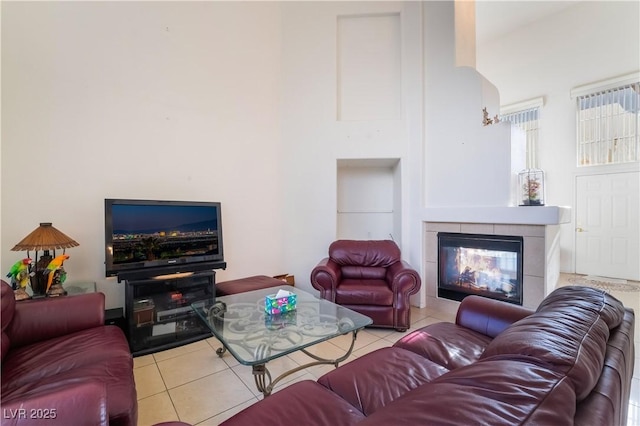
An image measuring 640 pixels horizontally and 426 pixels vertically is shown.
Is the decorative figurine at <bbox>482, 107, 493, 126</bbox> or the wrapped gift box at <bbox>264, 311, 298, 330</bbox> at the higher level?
the decorative figurine at <bbox>482, 107, 493, 126</bbox>

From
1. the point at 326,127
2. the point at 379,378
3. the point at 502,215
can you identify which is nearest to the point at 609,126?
the point at 502,215

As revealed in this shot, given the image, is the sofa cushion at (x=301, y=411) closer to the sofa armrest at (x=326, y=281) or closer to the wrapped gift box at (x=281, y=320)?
the wrapped gift box at (x=281, y=320)

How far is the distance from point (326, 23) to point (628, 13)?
4.99 m

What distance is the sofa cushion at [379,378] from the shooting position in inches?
46.3

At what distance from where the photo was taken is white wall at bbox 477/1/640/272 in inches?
180

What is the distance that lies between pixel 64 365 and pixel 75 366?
58mm

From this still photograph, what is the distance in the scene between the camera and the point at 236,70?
364 cm

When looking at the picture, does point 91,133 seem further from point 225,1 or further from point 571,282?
point 571,282

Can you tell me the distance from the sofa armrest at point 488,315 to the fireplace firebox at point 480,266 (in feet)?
4.76

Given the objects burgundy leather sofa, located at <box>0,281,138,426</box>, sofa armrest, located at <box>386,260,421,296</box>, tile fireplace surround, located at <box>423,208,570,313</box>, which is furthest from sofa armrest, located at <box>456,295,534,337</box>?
burgundy leather sofa, located at <box>0,281,138,426</box>

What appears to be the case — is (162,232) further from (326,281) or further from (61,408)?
(61,408)

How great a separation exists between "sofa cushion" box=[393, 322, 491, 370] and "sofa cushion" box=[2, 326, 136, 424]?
144 cm

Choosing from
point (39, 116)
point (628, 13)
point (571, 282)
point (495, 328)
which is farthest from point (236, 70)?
point (628, 13)

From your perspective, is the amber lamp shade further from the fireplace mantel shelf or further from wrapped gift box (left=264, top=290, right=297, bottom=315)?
the fireplace mantel shelf
